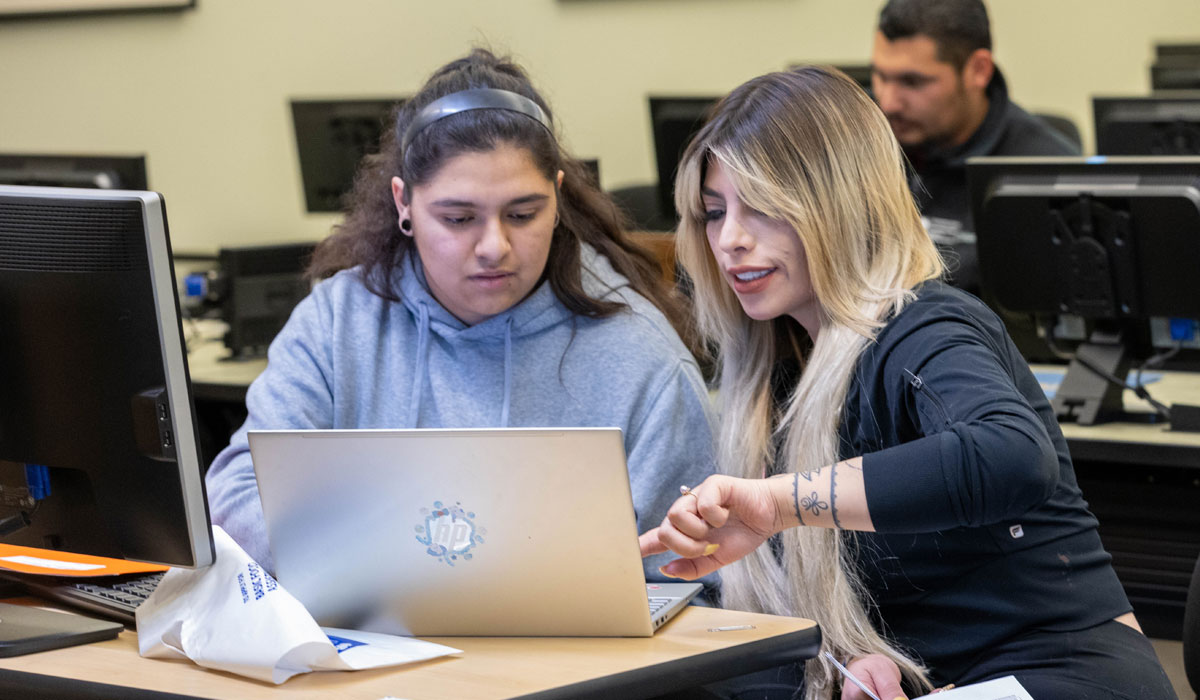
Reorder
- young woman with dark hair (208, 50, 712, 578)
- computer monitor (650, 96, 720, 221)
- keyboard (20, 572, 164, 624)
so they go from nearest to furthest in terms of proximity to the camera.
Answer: keyboard (20, 572, 164, 624) < young woman with dark hair (208, 50, 712, 578) < computer monitor (650, 96, 720, 221)

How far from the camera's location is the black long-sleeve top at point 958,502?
117cm

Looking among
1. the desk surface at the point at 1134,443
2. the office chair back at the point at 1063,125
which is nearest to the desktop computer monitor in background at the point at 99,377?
the desk surface at the point at 1134,443

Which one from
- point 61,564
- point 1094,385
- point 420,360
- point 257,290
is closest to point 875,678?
point 420,360

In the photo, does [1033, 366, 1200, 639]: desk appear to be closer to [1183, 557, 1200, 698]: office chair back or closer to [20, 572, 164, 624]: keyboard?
[1183, 557, 1200, 698]: office chair back

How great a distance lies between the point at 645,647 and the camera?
4.03ft

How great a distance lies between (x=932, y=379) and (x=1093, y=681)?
0.36 meters

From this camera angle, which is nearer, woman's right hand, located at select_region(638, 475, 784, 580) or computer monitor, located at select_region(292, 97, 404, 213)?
woman's right hand, located at select_region(638, 475, 784, 580)

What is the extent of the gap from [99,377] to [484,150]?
23.0 inches

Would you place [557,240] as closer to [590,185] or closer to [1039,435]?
[590,185]

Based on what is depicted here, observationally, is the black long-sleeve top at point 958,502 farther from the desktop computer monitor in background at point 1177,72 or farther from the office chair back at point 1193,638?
the desktop computer monitor in background at point 1177,72

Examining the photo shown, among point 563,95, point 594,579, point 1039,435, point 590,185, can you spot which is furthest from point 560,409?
point 563,95

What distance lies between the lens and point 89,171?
3.01 meters

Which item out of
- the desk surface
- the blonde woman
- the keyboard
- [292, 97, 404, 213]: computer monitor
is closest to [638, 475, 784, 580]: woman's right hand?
the blonde woman

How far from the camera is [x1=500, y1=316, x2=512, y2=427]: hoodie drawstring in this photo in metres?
1.71
